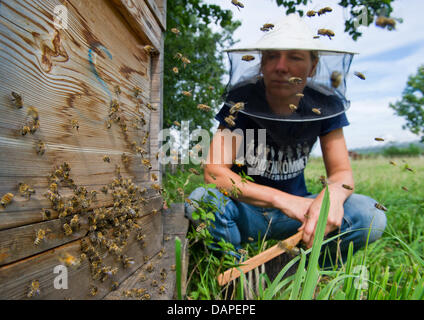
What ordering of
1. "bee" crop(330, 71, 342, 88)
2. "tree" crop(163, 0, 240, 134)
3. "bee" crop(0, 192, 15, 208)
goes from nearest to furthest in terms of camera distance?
"bee" crop(0, 192, 15, 208) < "bee" crop(330, 71, 342, 88) < "tree" crop(163, 0, 240, 134)

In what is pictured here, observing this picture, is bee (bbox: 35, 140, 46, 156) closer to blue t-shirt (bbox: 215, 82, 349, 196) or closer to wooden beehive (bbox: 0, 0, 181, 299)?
wooden beehive (bbox: 0, 0, 181, 299)

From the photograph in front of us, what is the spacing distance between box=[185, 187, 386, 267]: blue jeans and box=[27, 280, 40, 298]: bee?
1.34 meters

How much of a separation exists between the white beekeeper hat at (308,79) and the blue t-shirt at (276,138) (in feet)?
0.07

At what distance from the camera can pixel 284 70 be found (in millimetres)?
2402

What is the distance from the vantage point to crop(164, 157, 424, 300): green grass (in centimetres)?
120

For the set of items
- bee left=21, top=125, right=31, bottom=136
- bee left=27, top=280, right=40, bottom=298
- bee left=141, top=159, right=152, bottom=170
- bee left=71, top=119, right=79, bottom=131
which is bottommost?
bee left=27, top=280, right=40, bottom=298

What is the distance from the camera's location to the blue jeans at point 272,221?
2.32m

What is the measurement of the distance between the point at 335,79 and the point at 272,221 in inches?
56.3

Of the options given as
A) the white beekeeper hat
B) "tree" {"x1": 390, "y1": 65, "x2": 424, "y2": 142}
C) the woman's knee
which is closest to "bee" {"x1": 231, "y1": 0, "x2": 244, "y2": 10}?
the white beekeeper hat

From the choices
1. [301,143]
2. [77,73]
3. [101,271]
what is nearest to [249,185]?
[301,143]

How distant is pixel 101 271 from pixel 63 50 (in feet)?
3.24

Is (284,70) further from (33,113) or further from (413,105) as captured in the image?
(413,105)

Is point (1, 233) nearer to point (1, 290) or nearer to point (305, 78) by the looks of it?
point (1, 290)

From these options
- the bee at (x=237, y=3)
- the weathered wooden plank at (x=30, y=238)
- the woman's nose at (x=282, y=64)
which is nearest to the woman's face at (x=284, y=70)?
the woman's nose at (x=282, y=64)
